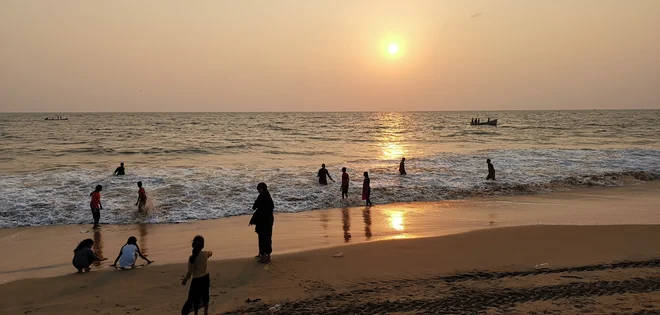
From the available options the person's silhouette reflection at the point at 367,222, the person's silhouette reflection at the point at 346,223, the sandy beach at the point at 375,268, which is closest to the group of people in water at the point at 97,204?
the sandy beach at the point at 375,268

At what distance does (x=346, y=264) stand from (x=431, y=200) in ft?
36.0

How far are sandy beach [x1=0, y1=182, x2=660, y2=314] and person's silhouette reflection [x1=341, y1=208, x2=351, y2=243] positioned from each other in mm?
64

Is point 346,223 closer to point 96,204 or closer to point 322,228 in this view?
point 322,228

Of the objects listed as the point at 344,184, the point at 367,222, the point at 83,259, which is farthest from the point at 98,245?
the point at 344,184

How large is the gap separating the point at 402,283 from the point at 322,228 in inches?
232

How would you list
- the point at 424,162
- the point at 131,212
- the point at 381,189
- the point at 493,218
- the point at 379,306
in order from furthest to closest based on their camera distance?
the point at 424,162
the point at 381,189
the point at 131,212
the point at 493,218
the point at 379,306

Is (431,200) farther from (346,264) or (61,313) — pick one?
(61,313)

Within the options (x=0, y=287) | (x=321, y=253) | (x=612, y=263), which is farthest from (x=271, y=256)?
(x=612, y=263)

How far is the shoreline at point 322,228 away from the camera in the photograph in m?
10.8

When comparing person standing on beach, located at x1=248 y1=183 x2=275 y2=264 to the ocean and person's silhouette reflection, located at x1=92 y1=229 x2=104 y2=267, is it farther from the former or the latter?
the ocean

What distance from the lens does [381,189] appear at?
816 inches

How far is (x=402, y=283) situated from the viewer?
7852 millimetres

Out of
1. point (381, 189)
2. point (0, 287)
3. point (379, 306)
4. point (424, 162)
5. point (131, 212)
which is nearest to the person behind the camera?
point (379, 306)

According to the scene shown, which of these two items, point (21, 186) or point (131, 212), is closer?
point (131, 212)
